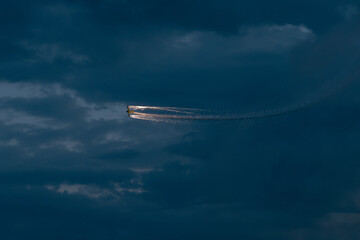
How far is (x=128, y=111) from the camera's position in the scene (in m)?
198

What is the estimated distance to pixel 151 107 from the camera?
180000 mm

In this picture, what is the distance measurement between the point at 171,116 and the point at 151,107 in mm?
10905

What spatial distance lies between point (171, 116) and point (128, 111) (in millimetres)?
21817

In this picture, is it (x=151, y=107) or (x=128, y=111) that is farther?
(x=128, y=111)

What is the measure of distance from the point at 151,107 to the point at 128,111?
2131 centimetres

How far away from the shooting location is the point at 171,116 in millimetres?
187000
